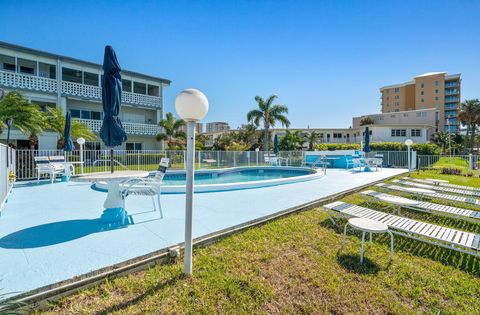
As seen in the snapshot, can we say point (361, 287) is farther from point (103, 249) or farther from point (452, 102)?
point (452, 102)

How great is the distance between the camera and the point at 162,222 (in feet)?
14.7

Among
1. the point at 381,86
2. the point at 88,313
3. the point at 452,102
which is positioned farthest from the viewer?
the point at 381,86

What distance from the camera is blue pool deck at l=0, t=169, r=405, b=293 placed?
280 centimetres

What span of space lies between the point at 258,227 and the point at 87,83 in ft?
81.2

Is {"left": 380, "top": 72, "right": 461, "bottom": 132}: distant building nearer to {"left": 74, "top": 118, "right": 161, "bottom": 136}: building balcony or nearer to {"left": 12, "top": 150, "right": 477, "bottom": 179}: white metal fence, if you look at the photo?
{"left": 12, "top": 150, "right": 477, "bottom": 179}: white metal fence

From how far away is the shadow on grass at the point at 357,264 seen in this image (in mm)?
3212

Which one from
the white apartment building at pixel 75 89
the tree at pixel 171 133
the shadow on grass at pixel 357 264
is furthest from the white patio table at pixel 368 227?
the white apartment building at pixel 75 89

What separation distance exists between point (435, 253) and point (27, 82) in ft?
83.9

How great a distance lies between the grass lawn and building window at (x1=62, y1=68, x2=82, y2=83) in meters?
24.8

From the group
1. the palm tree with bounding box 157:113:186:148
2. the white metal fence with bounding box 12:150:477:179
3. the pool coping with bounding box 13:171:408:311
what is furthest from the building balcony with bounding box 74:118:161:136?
the pool coping with bounding box 13:171:408:311

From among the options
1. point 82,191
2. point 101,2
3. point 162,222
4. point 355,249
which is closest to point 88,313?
point 162,222

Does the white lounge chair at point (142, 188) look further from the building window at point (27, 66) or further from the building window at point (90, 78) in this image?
the building window at point (27, 66)

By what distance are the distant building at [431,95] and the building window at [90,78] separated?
67.7 meters

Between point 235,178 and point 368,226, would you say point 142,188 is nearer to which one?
point 368,226
